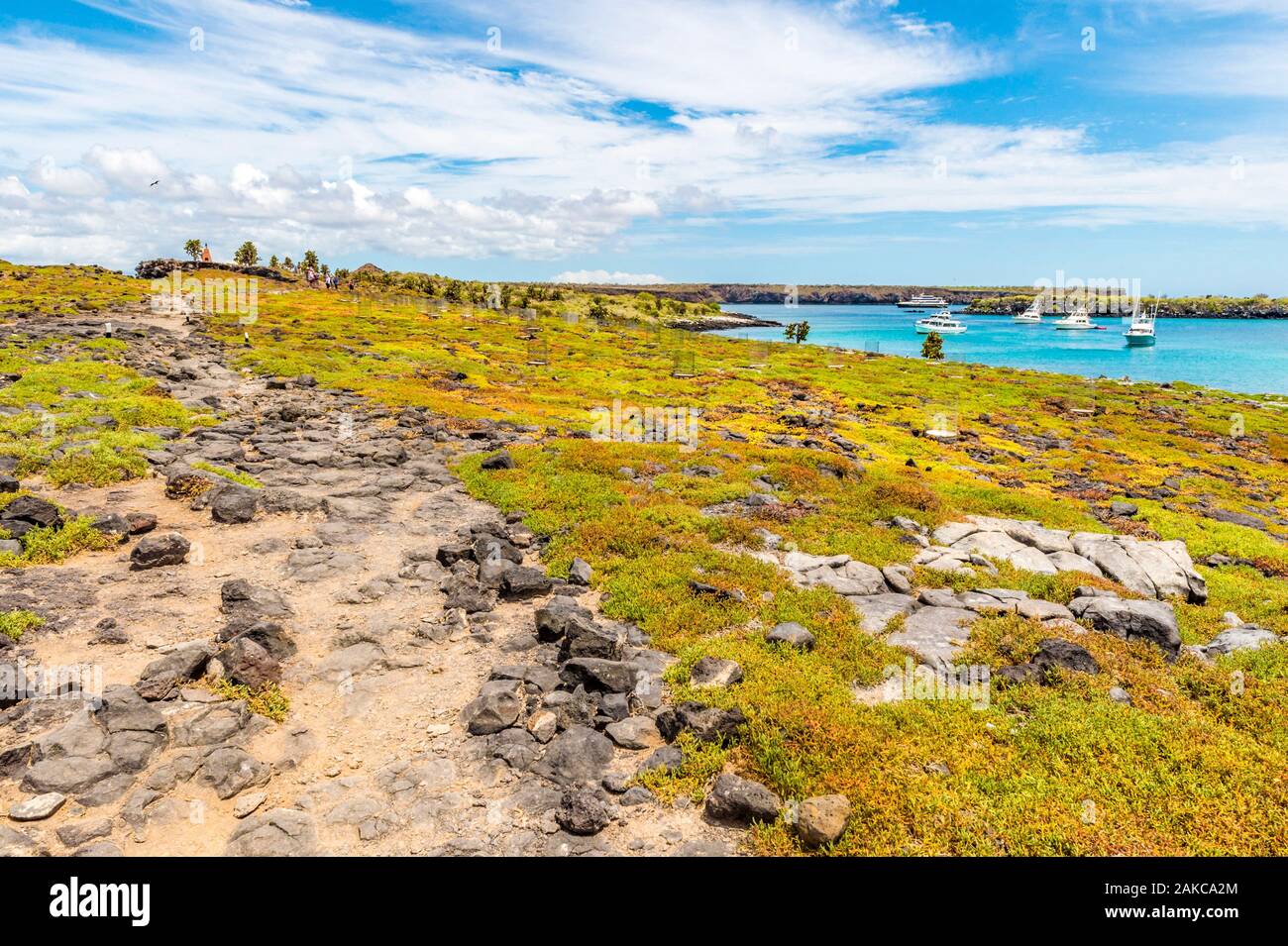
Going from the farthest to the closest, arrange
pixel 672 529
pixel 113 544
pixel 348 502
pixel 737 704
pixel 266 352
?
pixel 266 352 → pixel 348 502 → pixel 672 529 → pixel 113 544 → pixel 737 704

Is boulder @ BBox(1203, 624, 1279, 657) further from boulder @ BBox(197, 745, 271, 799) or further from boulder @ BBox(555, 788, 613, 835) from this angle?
boulder @ BBox(197, 745, 271, 799)

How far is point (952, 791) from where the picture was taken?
1009 cm

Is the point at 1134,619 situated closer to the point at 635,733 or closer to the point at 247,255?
the point at 635,733

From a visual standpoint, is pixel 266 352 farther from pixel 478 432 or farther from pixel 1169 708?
pixel 1169 708

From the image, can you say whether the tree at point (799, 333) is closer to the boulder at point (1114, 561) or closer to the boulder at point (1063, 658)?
the boulder at point (1114, 561)

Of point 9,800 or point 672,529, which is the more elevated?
point 672,529

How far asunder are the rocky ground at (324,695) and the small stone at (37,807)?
31 mm

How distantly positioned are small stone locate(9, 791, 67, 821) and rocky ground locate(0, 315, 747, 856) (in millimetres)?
31

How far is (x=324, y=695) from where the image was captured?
13195 mm

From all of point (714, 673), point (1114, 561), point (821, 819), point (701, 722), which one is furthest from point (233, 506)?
point (1114, 561)

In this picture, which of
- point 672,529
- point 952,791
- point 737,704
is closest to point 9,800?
A: point 737,704

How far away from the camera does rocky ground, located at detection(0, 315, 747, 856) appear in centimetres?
965

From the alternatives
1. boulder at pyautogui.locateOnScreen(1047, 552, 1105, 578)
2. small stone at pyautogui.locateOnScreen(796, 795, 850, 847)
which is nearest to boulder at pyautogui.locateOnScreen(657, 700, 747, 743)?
small stone at pyautogui.locateOnScreen(796, 795, 850, 847)
